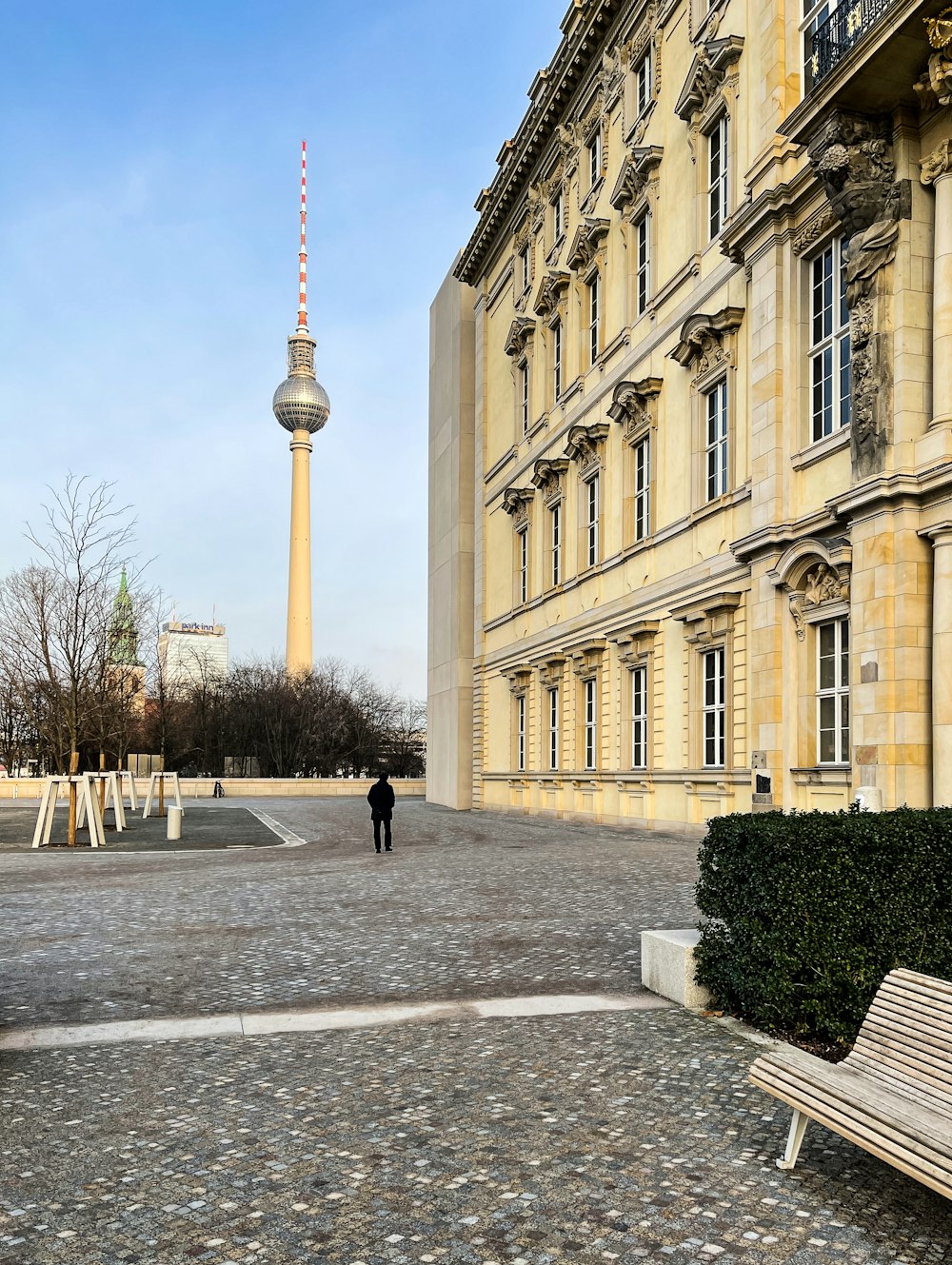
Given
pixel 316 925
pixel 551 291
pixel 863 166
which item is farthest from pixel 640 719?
pixel 316 925

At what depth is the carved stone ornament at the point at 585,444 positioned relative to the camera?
101ft

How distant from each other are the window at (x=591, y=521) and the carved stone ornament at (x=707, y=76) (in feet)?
32.4

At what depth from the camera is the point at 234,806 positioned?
151 ft

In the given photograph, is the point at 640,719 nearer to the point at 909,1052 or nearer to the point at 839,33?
the point at 839,33

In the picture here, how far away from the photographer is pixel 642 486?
2870cm

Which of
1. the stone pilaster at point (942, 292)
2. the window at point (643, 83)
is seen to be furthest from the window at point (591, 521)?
the stone pilaster at point (942, 292)

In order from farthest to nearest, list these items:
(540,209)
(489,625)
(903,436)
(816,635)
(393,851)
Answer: (489,625), (540,209), (393,851), (816,635), (903,436)

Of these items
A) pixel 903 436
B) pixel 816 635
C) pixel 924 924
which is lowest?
pixel 924 924

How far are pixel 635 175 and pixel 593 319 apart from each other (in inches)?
198

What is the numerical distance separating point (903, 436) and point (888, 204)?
3.62 meters

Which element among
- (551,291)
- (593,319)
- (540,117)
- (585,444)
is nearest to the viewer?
(585,444)

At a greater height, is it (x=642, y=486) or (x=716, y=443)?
(x=716, y=443)

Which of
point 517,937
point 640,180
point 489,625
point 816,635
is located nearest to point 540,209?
point 640,180

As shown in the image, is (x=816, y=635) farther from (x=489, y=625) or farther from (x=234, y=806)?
(x=234, y=806)
